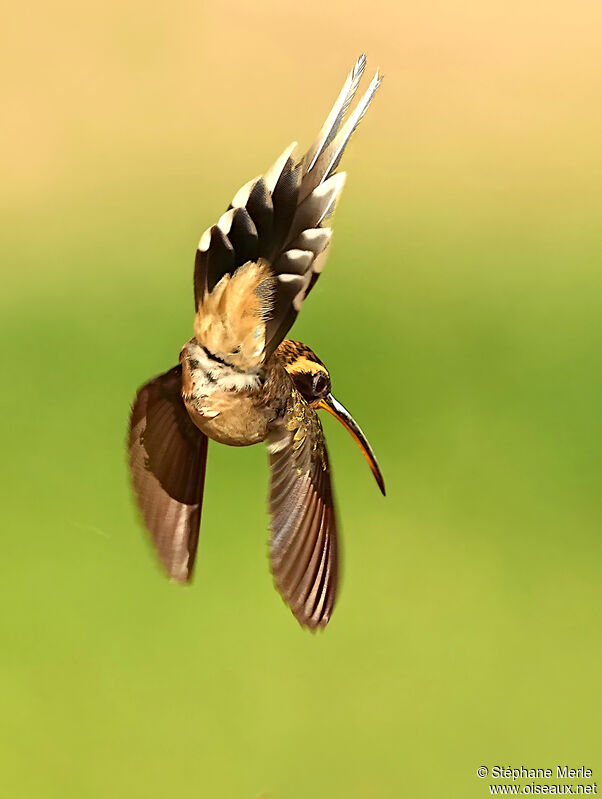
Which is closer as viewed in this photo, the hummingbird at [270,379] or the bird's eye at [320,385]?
the hummingbird at [270,379]

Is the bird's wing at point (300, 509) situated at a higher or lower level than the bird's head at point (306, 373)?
lower

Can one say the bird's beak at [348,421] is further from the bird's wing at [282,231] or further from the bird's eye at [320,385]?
the bird's wing at [282,231]

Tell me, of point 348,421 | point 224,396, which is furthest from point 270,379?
point 348,421

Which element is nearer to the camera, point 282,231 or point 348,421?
point 282,231

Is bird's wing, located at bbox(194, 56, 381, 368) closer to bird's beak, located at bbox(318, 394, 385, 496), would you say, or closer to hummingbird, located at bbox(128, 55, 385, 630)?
hummingbird, located at bbox(128, 55, 385, 630)

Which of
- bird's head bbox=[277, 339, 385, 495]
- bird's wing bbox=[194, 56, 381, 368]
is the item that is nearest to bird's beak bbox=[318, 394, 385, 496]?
bird's head bbox=[277, 339, 385, 495]

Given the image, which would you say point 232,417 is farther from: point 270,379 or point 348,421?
point 348,421

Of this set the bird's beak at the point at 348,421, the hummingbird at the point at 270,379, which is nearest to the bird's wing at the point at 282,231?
the hummingbird at the point at 270,379

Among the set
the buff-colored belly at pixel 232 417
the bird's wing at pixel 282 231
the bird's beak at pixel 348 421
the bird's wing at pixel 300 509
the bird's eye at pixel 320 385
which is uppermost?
the bird's wing at pixel 282 231
